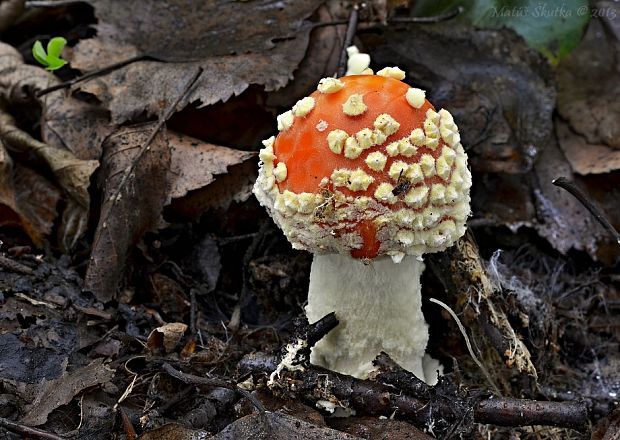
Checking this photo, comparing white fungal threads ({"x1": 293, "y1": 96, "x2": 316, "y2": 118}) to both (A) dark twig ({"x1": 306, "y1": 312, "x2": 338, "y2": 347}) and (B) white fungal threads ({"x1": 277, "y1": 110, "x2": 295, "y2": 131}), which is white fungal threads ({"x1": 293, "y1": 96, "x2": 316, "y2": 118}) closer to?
(B) white fungal threads ({"x1": 277, "y1": 110, "x2": 295, "y2": 131})

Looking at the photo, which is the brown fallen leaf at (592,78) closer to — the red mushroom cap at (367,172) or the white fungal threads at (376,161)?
the red mushroom cap at (367,172)

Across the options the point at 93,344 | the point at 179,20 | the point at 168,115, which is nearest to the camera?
the point at 93,344

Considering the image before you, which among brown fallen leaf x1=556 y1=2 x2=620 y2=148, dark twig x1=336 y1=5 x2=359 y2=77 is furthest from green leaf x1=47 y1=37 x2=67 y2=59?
brown fallen leaf x1=556 y1=2 x2=620 y2=148

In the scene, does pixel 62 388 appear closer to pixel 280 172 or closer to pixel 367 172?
pixel 280 172

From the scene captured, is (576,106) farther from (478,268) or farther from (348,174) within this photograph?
(348,174)

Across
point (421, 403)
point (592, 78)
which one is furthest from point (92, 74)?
point (592, 78)

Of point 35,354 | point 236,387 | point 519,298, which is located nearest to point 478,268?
point 519,298
